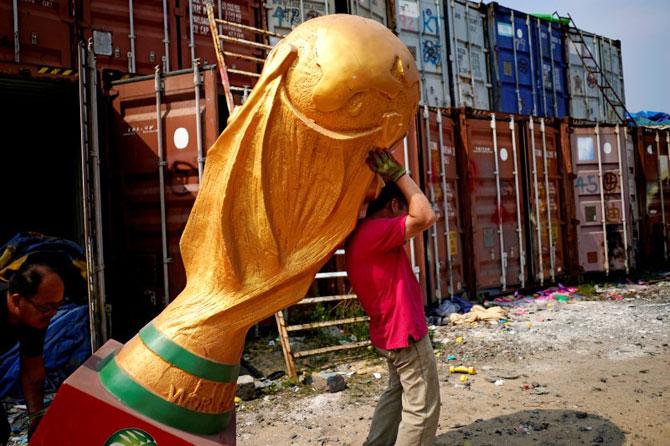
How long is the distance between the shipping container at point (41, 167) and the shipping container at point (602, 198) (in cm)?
691

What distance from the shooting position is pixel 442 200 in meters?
6.62

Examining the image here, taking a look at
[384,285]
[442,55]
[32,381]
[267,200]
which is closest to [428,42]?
[442,55]

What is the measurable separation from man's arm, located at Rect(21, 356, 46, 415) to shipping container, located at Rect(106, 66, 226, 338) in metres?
2.20

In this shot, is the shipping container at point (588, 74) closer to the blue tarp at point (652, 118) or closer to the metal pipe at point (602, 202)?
the blue tarp at point (652, 118)

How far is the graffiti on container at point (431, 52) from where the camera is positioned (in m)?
9.91

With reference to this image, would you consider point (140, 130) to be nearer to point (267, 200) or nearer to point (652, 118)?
point (267, 200)

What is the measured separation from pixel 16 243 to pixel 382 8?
22.5ft

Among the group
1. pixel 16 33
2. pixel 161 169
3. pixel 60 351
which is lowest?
pixel 60 351

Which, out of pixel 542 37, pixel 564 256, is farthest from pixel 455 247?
pixel 542 37

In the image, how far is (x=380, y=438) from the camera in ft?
8.48

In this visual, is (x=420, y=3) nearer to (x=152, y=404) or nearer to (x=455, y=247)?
(x=455, y=247)

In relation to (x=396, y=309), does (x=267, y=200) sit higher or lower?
higher

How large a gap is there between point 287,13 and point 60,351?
18.0 feet

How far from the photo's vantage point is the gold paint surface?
5.19ft
